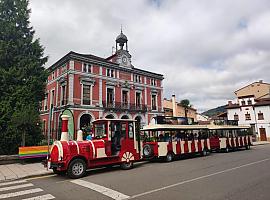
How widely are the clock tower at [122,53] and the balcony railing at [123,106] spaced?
19.7ft

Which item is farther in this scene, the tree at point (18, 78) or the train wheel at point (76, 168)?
the tree at point (18, 78)

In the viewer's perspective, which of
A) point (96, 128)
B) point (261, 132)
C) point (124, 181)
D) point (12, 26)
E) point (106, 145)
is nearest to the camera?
point (124, 181)

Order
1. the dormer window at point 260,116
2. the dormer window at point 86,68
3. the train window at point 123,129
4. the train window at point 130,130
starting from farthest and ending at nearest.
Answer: the dormer window at point 260,116 < the dormer window at point 86,68 < the train window at point 130,130 < the train window at point 123,129

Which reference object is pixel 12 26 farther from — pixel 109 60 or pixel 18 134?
pixel 109 60

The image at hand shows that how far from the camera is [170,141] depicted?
49.5ft

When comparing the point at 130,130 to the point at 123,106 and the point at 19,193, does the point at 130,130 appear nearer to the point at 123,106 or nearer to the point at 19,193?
the point at 19,193

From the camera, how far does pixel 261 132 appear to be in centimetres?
4103

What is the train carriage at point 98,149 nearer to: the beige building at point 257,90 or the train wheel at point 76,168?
the train wheel at point 76,168

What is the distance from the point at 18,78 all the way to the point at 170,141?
1192 cm

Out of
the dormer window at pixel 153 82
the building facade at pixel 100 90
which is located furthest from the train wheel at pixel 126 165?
the dormer window at pixel 153 82

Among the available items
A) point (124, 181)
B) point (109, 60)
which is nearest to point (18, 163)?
point (124, 181)

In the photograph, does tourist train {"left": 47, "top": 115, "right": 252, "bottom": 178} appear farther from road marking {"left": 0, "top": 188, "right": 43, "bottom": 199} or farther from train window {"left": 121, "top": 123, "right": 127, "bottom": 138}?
road marking {"left": 0, "top": 188, "right": 43, "bottom": 199}

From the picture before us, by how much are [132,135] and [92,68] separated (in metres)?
19.6

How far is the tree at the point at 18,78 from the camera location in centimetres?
1461
